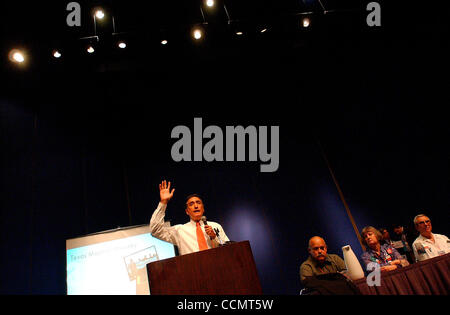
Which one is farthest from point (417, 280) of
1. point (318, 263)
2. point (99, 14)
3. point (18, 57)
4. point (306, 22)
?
point (18, 57)

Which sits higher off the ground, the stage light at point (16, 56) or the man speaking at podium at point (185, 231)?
the stage light at point (16, 56)

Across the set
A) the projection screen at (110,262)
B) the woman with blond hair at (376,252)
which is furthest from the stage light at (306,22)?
the projection screen at (110,262)

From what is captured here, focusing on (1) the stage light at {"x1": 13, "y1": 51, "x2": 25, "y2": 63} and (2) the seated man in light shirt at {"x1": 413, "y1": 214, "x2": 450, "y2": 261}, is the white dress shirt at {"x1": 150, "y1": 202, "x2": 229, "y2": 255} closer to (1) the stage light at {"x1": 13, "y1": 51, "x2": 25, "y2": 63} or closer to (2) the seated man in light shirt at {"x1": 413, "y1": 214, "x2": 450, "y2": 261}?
(2) the seated man in light shirt at {"x1": 413, "y1": 214, "x2": 450, "y2": 261}

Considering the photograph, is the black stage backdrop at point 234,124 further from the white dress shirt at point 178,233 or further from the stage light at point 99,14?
the white dress shirt at point 178,233

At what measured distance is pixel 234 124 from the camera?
15.5 feet

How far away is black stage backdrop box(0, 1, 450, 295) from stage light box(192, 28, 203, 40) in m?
0.20

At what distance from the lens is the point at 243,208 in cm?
406

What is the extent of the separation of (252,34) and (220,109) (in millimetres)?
1539

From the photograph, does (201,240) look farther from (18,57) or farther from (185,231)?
(18,57)

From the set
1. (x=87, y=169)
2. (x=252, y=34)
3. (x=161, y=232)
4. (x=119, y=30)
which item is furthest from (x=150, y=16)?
(x=161, y=232)

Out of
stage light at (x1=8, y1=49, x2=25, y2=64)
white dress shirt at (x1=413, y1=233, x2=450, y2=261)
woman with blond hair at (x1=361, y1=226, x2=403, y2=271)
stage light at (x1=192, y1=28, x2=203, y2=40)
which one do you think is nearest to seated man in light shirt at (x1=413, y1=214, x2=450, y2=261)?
white dress shirt at (x1=413, y1=233, x2=450, y2=261)

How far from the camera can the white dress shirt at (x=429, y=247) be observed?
262cm
